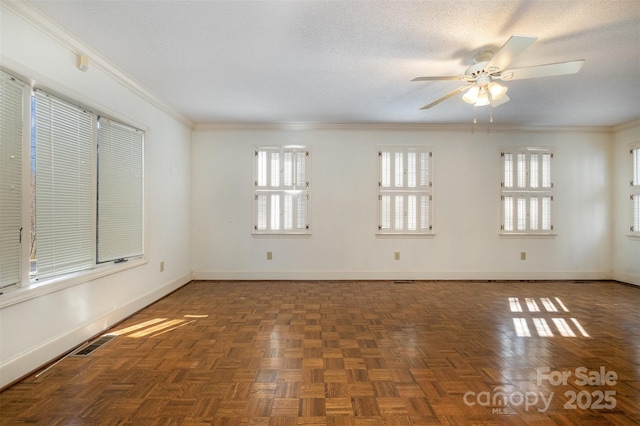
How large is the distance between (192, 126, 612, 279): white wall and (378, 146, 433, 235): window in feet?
0.44

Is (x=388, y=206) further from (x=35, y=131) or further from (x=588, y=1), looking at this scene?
(x=35, y=131)

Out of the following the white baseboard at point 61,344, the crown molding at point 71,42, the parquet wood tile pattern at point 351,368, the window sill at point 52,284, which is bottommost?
the parquet wood tile pattern at point 351,368

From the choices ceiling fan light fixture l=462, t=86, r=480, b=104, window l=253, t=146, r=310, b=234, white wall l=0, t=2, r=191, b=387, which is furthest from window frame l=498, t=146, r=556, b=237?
white wall l=0, t=2, r=191, b=387

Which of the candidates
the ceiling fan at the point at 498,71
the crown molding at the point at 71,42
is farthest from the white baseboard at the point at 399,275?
the ceiling fan at the point at 498,71

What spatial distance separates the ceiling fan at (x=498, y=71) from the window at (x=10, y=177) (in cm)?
284

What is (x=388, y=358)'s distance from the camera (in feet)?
7.65

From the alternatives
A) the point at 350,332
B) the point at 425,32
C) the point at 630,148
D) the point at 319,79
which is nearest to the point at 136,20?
the point at 319,79

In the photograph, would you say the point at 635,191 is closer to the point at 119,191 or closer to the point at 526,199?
the point at 526,199

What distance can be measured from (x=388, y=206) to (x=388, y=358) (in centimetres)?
307

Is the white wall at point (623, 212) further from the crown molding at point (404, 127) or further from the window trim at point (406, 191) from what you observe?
the window trim at point (406, 191)

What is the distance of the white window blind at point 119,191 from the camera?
2.96 metres

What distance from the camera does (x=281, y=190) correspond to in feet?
16.6

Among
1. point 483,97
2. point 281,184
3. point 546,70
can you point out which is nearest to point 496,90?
point 483,97

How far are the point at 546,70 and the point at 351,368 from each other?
8.48ft
